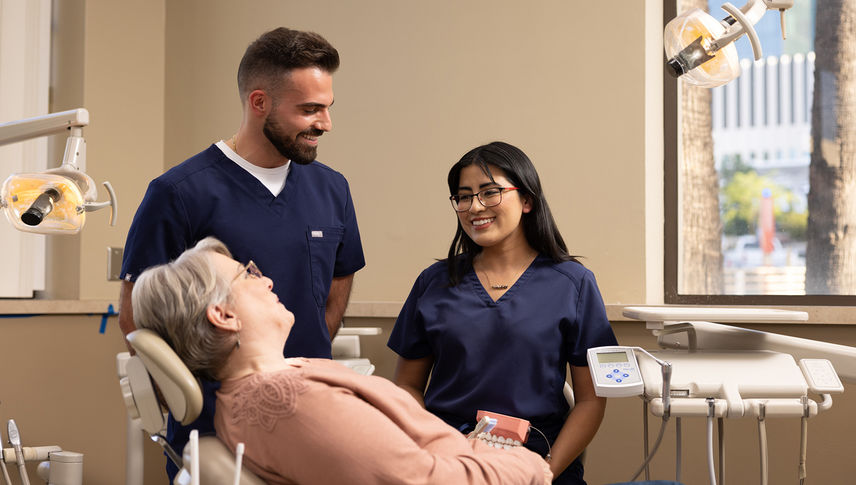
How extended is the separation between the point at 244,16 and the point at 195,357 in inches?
86.2

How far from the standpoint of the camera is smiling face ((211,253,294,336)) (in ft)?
4.24

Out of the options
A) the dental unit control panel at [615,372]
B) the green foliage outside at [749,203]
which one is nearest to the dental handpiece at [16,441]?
the dental unit control panel at [615,372]

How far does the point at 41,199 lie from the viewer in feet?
4.93

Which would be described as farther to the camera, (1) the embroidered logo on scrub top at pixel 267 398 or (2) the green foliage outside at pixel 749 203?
(2) the green foliage outside at pixel 749 203

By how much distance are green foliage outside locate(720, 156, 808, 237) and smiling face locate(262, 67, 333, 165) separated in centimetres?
155

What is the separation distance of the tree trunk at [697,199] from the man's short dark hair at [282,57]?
1432 mm

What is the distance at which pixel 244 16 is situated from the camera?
124 inches

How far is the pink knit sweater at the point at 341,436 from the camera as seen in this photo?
113cm

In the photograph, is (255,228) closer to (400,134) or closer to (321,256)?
(321,256)

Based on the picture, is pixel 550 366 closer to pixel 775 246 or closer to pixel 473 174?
pixel 473 174

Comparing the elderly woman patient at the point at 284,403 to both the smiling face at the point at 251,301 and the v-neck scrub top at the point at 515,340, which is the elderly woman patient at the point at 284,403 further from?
the v-neck scrub top at the point at 515,340

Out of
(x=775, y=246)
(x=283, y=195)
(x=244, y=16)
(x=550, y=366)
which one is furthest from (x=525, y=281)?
(x=244, y=16)

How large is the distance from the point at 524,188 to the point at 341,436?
0.91m

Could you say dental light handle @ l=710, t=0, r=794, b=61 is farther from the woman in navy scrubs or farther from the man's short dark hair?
the man's short dark hair
